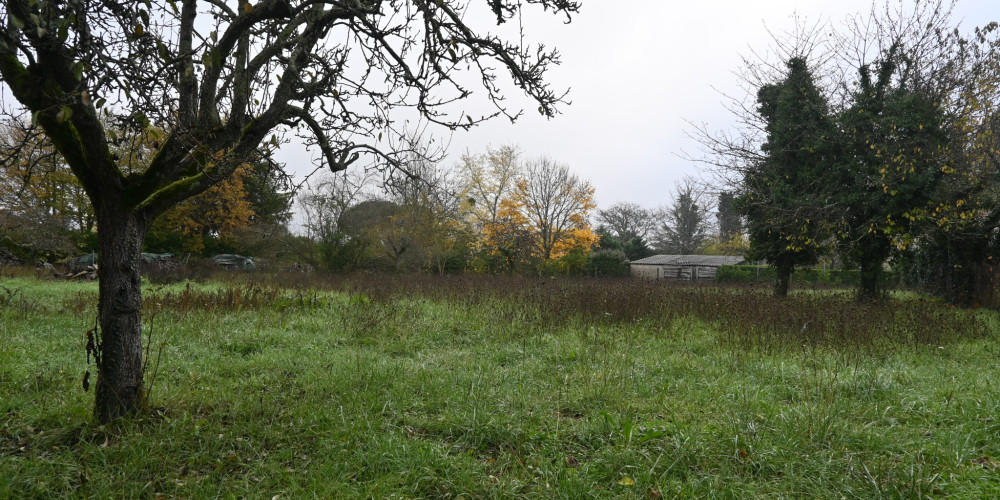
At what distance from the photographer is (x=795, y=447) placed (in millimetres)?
3498

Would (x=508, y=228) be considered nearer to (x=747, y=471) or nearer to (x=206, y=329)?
(x=206, y=329)

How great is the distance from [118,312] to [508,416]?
2.98 m

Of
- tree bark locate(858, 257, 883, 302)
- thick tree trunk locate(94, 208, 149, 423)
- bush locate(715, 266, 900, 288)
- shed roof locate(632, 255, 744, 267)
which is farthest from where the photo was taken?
shed roof locate(632, 255, 744, 267)

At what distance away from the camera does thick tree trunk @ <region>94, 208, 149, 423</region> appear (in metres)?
3.43

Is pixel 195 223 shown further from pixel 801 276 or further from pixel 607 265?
pixel 801 276

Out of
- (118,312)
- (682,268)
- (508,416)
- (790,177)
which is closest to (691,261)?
(682,268)

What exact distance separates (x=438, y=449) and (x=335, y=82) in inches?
128

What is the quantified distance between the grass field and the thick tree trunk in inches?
9.0

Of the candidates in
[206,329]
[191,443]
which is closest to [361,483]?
[191,443]

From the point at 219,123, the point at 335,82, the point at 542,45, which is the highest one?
the point at 542,45

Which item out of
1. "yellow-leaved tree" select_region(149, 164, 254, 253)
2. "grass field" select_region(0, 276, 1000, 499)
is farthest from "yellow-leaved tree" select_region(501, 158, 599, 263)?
"grass field" select_region(0, 276, 1000, 499)

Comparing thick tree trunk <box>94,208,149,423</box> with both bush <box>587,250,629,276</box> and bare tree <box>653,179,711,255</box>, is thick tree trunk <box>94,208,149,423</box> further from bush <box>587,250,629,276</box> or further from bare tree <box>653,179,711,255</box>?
bare tree <box>653,179,711,255</box>

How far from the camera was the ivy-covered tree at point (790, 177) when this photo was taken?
13.3m

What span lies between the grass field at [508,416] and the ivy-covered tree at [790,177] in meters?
6.27
